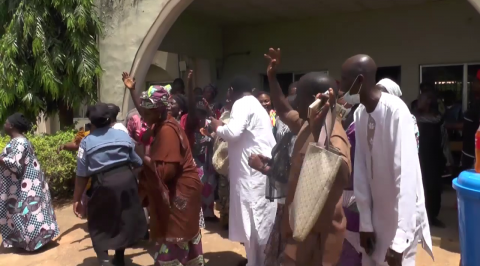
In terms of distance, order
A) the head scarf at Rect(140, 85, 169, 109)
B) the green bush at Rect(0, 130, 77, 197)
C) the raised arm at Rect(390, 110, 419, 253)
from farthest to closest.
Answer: the green bush at Rect(0, 130, 77, 197)
the head scarf at Rect(140, 85, 169, 109)
the raised arm at Rect(390, 110, 419, 253)

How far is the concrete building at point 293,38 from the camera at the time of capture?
6.43 m

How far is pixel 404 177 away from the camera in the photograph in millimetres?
2359

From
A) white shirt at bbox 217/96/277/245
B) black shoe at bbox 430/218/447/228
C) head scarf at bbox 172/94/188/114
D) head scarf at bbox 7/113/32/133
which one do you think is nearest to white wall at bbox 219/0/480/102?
black shoe at bbox 430/218/447/228

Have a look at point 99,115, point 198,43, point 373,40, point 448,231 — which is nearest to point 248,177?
point 99,115

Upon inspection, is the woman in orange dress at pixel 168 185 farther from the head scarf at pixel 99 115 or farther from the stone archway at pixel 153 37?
the stone archway at pixel 153 37

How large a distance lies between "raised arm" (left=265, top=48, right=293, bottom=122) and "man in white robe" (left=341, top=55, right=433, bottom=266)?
535mm

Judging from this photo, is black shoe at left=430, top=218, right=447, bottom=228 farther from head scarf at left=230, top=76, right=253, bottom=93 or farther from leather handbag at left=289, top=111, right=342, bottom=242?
leather handbag at left=289, top=111, right=342, bottom=242

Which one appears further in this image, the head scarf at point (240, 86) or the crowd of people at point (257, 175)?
the head scarf at point (240, 86)

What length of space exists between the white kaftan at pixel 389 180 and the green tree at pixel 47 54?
4.76 meters

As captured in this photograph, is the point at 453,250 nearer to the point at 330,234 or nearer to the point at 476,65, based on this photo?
the point at 330,234

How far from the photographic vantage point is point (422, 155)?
5.30 m

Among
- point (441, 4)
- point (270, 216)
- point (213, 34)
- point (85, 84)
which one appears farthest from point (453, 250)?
point (213, 34)

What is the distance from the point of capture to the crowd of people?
238cm

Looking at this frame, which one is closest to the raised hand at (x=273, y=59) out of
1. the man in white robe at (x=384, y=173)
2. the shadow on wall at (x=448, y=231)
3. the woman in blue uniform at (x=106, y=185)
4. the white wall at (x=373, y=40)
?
the man in white robe at (x=384, y=173)
